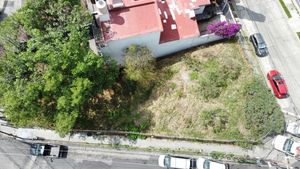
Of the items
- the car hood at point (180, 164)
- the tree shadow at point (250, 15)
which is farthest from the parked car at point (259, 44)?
the car hood at point (180, 164)

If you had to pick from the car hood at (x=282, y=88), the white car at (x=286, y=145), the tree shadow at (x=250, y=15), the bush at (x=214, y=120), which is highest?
the tree shadow at (x=250, y=15)

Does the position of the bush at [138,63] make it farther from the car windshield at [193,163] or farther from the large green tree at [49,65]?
the car windshield at [193,163]

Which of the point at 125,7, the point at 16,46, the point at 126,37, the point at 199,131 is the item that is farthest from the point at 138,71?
the point at 16,46

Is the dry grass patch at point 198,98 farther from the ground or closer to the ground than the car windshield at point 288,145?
farther from the ground

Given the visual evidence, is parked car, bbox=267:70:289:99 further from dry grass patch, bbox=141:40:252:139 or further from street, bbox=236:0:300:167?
dry grass patch, bbox=141:40:252:139

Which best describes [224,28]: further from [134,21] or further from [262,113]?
[134,21]

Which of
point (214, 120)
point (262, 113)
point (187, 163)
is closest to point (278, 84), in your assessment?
point (262, 113)
